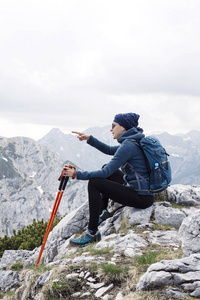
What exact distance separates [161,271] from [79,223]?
630 cm

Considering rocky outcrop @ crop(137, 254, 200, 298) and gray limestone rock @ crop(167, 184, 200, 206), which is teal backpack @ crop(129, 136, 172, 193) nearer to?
rocky outcrop @ crop(137, 254, 200, 298)

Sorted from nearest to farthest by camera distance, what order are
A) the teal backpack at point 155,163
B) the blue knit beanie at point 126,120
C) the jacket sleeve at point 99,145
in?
the teal backpack at point 155,163 < the blue knit beanie at point 126,120 < the jacket sleeve at point 99,145

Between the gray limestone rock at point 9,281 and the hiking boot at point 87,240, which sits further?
the gray limestone rock at point 9,281

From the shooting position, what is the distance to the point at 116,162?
6848 mm

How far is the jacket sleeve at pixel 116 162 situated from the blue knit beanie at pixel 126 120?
95 cm

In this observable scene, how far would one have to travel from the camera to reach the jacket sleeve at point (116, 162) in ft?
22.5

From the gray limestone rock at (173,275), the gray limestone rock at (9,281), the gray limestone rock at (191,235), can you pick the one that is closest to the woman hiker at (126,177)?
the gray limestone rock at (191,235)

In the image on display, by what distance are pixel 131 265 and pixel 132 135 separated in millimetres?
3598

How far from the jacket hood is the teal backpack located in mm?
150

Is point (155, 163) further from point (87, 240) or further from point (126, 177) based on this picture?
point (87, 240)

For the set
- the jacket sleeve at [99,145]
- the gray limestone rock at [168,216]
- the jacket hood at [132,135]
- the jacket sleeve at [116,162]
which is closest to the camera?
the jacket sleeve at [116,162]

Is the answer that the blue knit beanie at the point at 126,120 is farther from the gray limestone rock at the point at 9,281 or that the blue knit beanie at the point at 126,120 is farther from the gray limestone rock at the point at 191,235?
the gray limestone rock at the point at 9,281

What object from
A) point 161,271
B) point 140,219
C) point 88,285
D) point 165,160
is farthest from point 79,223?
point 161,271

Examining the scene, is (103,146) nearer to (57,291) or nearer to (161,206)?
(161,206)
